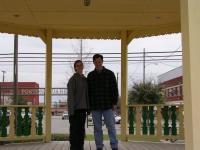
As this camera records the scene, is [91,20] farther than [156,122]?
No

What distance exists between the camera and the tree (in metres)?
20.4

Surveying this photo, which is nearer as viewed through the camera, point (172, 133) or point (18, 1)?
point (18, 1)

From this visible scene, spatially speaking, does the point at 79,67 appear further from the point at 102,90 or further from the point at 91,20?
the point at 91,20

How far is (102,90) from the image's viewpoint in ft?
21.1

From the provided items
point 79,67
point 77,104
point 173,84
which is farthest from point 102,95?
point 173,84

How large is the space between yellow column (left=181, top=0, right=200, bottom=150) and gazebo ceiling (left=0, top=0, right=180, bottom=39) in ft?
11.6

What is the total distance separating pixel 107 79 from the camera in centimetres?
A: 643

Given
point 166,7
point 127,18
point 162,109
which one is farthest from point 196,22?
point 162,109

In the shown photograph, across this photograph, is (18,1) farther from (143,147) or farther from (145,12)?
(143,147)

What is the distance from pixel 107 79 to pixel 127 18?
2.09 meters

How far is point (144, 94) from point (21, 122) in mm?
12266

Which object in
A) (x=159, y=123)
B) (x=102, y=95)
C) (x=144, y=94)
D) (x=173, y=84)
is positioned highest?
(x=173, y=84)

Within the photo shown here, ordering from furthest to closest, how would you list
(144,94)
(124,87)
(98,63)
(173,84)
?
(173,84), (144,94), (124,87), (98,63)

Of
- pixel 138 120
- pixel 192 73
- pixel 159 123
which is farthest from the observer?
pixel 138 120
